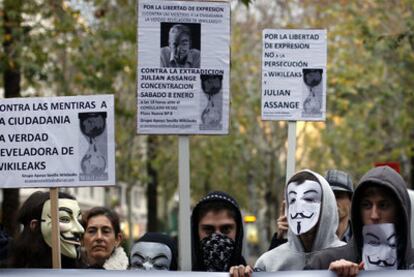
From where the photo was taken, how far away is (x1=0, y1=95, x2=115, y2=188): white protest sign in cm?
641

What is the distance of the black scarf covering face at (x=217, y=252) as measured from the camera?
6566 mm

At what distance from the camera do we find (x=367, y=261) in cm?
578

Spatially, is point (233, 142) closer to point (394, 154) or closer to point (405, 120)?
point (394, 154)

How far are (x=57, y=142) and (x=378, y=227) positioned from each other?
1789 mm

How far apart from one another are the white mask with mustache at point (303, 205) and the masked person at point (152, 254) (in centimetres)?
96

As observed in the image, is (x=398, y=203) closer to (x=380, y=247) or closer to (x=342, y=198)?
(x=380, y=247)

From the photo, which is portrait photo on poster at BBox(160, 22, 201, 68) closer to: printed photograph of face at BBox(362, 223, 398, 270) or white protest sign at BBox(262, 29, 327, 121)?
white protest sign at BBox(262, 29, 327, 121)

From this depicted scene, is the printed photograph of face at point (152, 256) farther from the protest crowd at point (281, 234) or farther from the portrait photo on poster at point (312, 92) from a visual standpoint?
the portrait photo on poster at point (312, 92)

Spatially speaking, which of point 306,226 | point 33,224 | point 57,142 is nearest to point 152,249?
point 33,224

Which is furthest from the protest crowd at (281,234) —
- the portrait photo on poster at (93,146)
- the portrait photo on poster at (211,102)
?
the portrait photo on poster at (93,146)

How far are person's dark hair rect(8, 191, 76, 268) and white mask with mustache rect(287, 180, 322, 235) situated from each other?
5.03ft

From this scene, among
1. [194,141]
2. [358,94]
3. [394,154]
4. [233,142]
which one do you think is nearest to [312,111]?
[394,154]

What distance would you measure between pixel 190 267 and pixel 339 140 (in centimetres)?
3321

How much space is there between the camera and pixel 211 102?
273 inches
